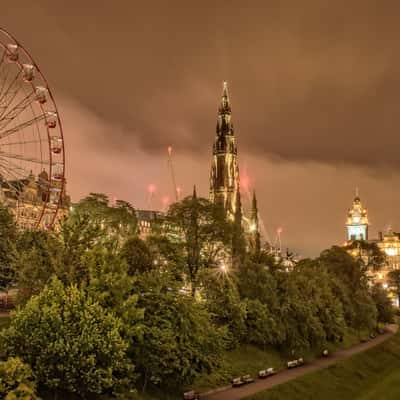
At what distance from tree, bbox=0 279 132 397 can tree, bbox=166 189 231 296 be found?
132 ft

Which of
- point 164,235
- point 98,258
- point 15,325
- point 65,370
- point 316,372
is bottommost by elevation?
point 316,372

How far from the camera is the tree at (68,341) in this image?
117 feet

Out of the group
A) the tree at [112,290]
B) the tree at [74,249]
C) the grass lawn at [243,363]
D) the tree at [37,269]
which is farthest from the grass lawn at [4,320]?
the grass lawn at [243,363]

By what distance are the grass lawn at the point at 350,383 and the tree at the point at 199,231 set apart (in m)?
21.2

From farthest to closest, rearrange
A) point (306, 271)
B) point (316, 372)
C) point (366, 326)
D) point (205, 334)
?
point (366, 326) < point (306, 271) < point (316, 372) < point (205, 334)

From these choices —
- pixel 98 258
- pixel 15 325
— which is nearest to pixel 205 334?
pixel 98 258

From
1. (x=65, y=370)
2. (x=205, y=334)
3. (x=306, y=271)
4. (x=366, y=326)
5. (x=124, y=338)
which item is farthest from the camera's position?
(x=366, y=326)

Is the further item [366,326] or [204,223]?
[366,326]

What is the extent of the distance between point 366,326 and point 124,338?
66310 millimetres

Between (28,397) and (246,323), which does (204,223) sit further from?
(28,397)

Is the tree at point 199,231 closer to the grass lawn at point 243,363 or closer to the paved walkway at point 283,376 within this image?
the grass lawn at point 243,363

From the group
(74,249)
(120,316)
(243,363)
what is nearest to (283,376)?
(243,363)

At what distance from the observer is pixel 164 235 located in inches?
3191

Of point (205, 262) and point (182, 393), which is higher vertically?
point (205, 262)
